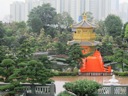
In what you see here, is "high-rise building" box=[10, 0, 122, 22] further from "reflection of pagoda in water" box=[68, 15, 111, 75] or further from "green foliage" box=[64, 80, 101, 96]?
"green foliage" box=[64, 80, 101, 96]

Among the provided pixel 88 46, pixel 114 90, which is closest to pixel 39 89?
pixel 114 90

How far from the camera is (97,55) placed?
81.0ft

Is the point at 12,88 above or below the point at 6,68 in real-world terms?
below

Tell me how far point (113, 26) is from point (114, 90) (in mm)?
31060

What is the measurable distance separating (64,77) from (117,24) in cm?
2425

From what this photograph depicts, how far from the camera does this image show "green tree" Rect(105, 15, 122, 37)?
43938mm

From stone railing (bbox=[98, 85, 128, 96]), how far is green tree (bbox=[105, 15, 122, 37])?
3032cm

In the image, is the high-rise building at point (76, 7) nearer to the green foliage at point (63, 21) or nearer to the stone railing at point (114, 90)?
the green foliage at point (63, 21)

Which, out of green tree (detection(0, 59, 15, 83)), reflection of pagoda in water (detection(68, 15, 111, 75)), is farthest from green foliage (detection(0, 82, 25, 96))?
reflection of pagoda in water (detection(68, 15, 111, 75))

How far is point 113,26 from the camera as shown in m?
44.1

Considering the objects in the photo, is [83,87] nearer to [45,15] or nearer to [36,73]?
[36,73]

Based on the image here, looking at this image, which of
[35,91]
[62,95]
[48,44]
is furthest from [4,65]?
[48,44]

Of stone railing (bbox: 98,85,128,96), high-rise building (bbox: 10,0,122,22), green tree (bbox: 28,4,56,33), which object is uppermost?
high-rise building (bbox: 10,0,122,22)

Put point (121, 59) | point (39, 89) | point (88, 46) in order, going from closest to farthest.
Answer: point (39, 89)
point (121, 59)
point (88, 46)
